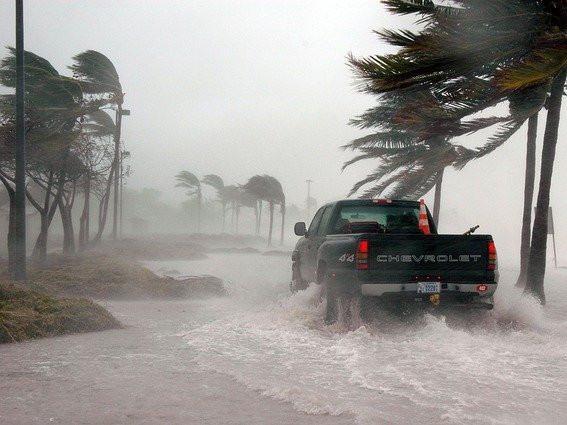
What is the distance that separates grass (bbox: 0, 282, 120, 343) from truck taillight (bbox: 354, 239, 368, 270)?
12.6 ft

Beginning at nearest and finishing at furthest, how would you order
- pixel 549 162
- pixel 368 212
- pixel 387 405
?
1. pixel 387 405
2. pixel 368 212
3. pixel 549 162

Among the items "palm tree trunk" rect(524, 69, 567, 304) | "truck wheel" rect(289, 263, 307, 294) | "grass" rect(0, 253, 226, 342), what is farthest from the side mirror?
"palm tree trunk" rect(524, 69, 567, 304)

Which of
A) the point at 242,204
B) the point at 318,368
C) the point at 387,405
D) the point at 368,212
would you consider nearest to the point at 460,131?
the point at 368,212

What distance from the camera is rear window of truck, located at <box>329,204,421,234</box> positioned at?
9.77 metres

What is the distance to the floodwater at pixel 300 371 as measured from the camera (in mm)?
4676

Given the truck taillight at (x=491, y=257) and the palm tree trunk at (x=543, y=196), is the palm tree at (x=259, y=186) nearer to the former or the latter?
the palm tree trunk at (x=543, y=196)

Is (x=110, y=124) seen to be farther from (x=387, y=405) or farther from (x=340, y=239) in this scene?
(x=387, y=405)

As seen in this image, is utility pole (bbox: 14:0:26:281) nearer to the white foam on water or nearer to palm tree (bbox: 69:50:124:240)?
the white foam on water

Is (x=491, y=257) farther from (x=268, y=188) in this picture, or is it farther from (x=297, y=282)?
(x=268, y=188)

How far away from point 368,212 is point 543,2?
4.68m

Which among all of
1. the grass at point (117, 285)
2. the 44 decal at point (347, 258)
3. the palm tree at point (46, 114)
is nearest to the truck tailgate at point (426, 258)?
the 44 decal at point (347, 258)

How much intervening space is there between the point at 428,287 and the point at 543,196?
222 inches

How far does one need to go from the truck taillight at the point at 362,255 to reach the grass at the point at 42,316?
384 cm

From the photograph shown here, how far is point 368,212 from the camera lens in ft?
32.5
